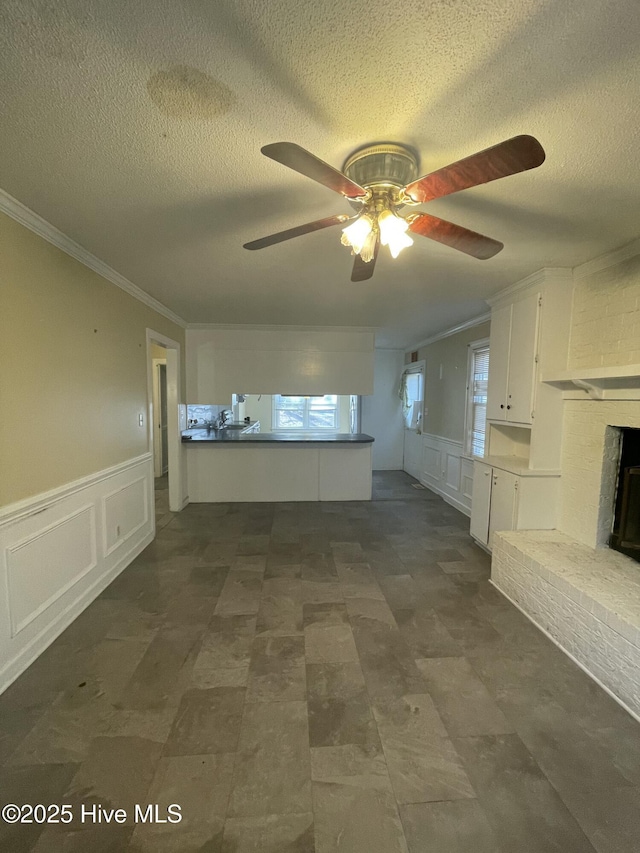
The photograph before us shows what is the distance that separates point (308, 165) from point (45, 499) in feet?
7.22

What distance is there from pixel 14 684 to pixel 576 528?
3646 mm

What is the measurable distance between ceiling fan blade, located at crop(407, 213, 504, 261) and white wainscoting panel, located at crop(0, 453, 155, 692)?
7.88ft

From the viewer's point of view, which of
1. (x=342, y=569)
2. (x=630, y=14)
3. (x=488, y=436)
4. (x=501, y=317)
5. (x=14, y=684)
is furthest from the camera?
(x=488, y=436)

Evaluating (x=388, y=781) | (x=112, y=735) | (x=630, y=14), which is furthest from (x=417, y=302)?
(x=112, y=735)

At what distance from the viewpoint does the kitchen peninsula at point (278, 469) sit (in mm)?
4734

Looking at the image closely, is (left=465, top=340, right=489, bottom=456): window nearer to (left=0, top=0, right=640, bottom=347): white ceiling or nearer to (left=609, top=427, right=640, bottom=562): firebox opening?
(left=609, top=427, right=640, bottom=562): firebox opening

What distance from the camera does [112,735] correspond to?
1479 millimetres

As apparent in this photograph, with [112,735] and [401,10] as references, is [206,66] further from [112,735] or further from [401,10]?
[112,735]

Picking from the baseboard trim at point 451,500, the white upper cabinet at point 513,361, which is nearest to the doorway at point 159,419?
the baseboard trim at point 451,500

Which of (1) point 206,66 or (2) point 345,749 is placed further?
(2) point 345,749

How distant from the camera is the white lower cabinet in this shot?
2.78 m

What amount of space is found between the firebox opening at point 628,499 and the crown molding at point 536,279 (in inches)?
47.9

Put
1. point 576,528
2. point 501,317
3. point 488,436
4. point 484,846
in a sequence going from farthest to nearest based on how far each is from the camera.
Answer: point 488,436, point 501,317, point 576,528, point 484,846

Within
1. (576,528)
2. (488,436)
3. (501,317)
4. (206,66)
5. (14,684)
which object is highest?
(206,66)
